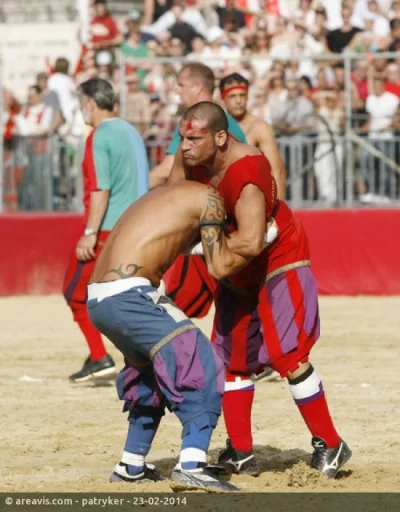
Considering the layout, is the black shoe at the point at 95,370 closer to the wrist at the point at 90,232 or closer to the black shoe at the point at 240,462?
the wrist at the point at 90,232

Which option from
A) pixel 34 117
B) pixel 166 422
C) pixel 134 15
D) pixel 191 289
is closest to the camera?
→ pixel 166 422

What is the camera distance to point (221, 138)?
5.83 meters

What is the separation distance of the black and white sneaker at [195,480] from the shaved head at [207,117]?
1.49 metres

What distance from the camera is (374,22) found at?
52.8 ft

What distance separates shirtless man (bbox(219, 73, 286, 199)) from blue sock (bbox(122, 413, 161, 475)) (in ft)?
11.7

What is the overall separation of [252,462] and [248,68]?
9009 millimetres

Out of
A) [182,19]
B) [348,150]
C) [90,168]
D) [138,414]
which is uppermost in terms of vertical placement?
[182,19]

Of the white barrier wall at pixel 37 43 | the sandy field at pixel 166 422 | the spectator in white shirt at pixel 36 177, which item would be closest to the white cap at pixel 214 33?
the spectator in white shirt at pixel 36 177

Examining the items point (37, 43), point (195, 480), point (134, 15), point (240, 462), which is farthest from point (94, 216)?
point (37, 43)

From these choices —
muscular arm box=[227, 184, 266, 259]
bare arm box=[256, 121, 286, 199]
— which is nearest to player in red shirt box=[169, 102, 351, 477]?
muscular arm box=[227, 184, 266, 259]

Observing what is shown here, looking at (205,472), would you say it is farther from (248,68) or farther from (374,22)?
(374,22)

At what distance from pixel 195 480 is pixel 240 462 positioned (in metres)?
0.66

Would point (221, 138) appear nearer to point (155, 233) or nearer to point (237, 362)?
point (155, 233)
